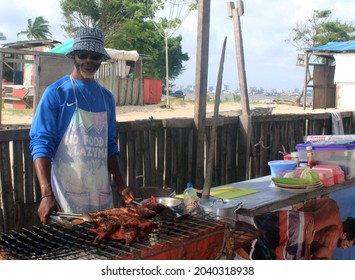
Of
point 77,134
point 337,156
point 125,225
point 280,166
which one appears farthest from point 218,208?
point 337,156

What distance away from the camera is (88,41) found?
2908 mm

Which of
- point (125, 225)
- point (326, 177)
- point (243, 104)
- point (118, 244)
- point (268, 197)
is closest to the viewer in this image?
point (118, 244)

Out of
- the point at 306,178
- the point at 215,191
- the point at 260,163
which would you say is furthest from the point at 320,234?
the point at 260,163

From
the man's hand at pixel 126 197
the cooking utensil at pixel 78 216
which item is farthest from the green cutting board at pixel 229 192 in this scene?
the cooking utensil at pixel 78 216

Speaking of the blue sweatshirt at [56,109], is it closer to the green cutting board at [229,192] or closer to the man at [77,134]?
the man at [77,134]

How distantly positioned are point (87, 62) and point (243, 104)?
9.85ft

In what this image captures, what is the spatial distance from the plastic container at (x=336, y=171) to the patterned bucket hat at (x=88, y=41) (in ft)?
8.01

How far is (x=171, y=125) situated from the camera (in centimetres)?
468

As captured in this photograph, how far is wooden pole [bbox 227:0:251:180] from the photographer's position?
5.48 m

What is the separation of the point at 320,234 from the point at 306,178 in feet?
1.87

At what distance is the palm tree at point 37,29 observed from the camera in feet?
148

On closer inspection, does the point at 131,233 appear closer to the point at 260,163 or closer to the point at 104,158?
the point at 104,158

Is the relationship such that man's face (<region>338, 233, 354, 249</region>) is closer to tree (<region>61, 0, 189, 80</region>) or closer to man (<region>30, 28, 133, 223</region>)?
man (<region>30, 28, 133, 223</region>)

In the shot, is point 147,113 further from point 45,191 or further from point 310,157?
point 45,191
